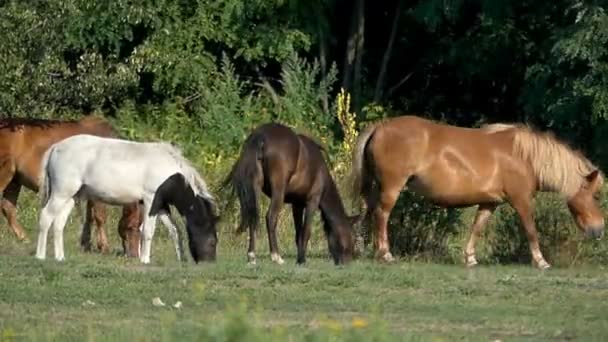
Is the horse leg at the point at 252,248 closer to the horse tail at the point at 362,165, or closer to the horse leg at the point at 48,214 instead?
the horse leg at the point at 48,214

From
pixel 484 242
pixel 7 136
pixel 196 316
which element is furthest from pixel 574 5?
pixel 196 316

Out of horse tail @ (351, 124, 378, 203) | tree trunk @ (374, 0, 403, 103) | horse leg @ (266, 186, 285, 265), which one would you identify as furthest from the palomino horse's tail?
tree trunk @ (374, 0, 403, 103)

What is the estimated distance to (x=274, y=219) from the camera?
19797mm

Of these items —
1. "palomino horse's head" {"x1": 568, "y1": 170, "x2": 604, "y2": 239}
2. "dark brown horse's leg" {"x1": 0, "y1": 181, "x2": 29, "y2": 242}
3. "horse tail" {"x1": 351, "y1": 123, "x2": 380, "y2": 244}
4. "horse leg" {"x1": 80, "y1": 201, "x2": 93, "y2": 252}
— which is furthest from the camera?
"dark brown horse's leg" {"x1": 0, "y1": 181, "x2": 29, "y2": 242}

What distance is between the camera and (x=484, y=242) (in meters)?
23.6

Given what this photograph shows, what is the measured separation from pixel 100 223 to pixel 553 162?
6079 mm

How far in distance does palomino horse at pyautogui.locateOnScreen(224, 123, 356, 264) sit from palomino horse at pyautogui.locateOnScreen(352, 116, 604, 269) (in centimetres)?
157

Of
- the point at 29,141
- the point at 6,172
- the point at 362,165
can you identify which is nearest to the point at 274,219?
the point at 362,165

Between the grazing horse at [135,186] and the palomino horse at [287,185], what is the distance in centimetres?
53

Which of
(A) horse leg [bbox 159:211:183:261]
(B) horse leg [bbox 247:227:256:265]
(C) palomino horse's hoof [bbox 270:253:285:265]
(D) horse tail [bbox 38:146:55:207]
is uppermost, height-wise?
(D) horse tail [bbox 38:146:55:207]

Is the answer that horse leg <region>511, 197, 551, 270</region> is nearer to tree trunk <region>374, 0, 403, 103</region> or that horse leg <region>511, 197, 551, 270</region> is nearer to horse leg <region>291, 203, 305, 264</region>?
horse leg <region>291, 203, 305, 264</region>

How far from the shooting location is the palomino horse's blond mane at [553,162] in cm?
2172

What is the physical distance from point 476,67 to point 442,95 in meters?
3.46

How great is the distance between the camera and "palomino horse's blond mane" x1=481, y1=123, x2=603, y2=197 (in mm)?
21719
